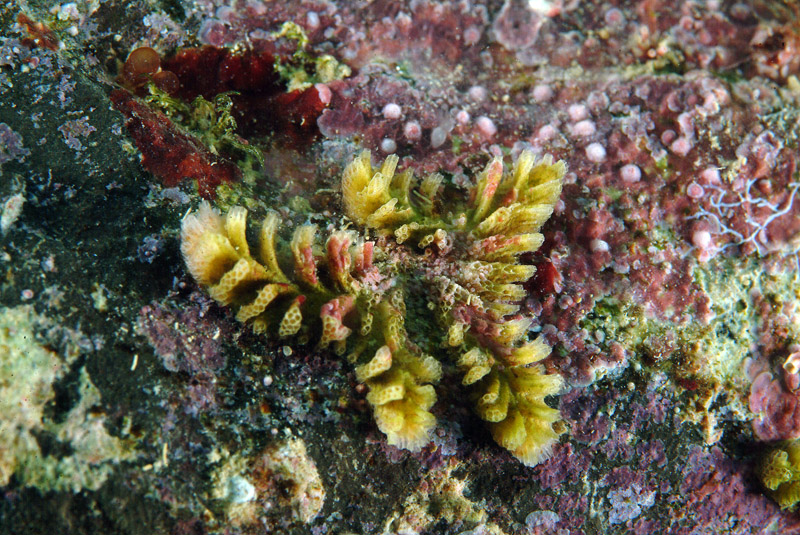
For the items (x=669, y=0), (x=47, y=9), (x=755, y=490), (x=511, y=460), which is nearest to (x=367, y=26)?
(x=47, y=9)

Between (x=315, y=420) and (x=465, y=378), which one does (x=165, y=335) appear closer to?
(x=315, y=420)

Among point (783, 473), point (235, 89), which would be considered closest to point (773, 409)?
point (783, 473)

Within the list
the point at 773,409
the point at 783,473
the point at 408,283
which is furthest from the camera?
the point at 773,409

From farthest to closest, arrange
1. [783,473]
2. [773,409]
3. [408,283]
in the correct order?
1. [773,409]
2. [783,473]
3. [408,283]

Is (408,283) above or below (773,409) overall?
above

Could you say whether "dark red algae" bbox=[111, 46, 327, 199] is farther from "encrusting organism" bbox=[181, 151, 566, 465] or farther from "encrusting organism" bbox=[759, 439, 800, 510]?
"encrusting organism" bbox=[759, 439, 800, 510]

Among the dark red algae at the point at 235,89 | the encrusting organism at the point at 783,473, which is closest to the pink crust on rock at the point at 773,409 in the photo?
the encrusting organism at the point at 783,473

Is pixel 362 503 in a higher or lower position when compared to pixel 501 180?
lower

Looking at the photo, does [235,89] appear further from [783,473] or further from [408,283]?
[783,473]
